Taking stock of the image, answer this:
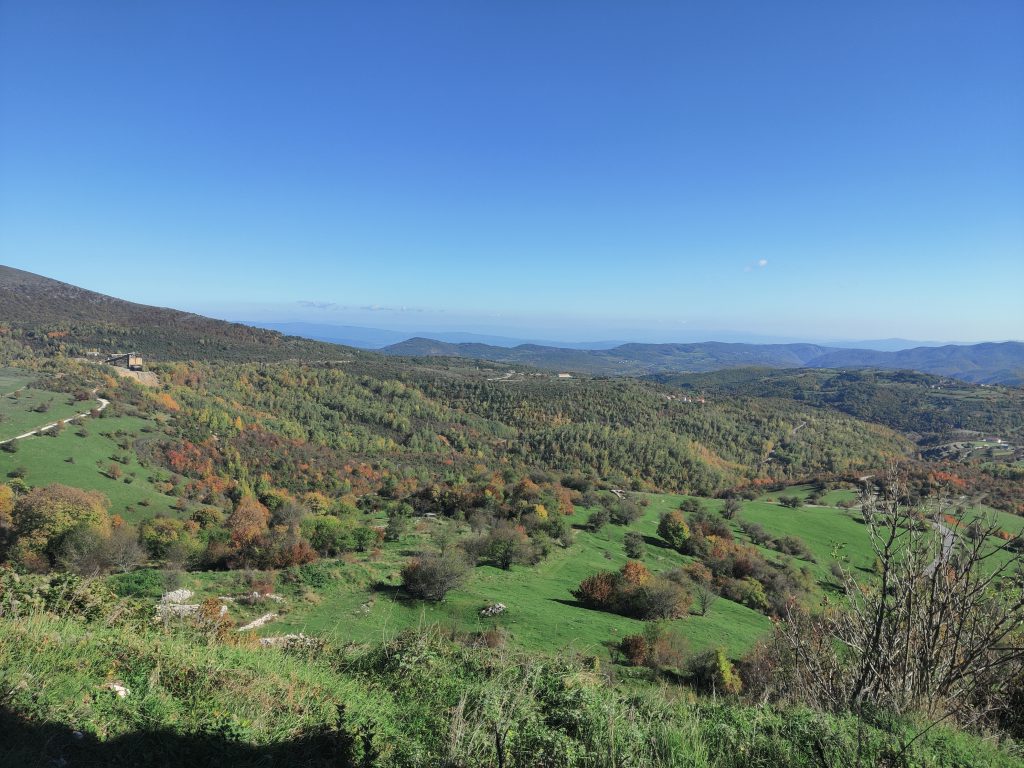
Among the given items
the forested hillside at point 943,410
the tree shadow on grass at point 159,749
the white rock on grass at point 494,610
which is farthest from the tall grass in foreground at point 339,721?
the forested hillside at point 943,410

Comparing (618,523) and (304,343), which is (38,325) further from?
(618,523)

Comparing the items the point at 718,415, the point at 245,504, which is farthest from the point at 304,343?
the point at 718,415

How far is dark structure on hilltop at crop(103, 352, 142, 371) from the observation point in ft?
353

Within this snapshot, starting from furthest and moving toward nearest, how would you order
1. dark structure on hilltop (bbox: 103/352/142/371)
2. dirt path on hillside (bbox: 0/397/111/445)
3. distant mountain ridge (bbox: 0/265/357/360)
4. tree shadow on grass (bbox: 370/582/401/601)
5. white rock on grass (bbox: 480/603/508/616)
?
1. distant mountain ridge (bbox: 0/265/357/360)
2. dark structure on hilltop (bbox: 103/352/142/371)
3. dirt path on hillside (bbox: 0/397/111/445)
4. tree shadow on grass (bbox: 370/582/401/601)
5. white rock on grass (bbox: 480/603/508/616)

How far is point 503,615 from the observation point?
20.4 metres

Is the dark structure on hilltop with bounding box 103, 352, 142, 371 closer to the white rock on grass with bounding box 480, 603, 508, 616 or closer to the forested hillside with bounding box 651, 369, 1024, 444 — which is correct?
the white rock on grass with bounding box 480, 603, 508, 616

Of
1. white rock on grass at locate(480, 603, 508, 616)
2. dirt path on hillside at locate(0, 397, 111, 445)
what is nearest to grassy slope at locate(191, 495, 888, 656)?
white rock on grass at locate(480, 603, 508, 616)

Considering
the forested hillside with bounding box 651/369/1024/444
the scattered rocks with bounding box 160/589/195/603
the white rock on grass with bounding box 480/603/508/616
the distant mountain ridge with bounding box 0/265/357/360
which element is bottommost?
the forested hillside with bounding box 651/369/1024/444

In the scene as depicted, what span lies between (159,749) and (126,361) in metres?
143

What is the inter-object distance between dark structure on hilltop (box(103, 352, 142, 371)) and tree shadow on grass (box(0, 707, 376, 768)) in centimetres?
13254

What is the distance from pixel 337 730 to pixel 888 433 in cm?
17841

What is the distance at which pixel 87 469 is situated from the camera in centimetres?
5022

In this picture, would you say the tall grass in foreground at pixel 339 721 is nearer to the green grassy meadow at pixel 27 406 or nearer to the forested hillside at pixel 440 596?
the forested hillside at pixel 440 596

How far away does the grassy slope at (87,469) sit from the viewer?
45.8 meters
